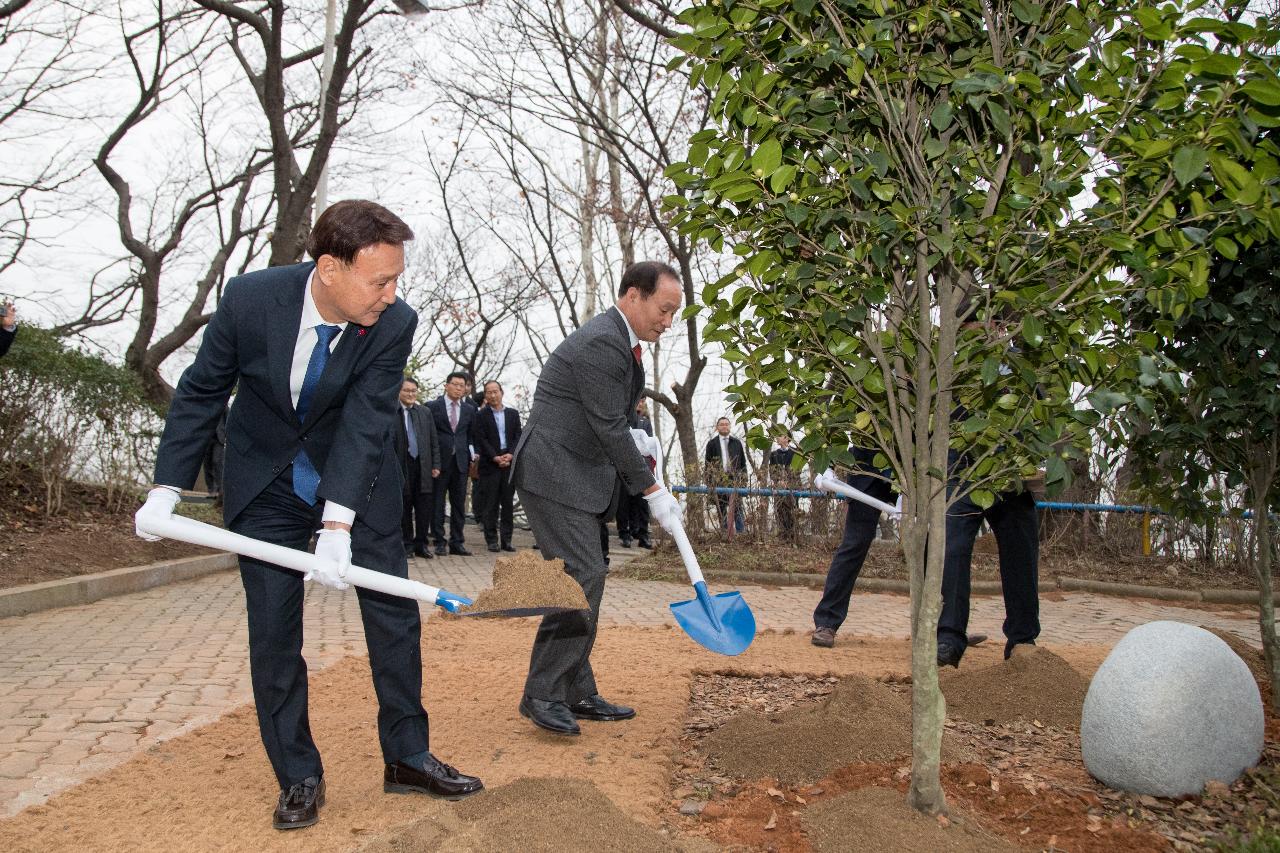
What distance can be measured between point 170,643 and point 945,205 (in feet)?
17.6

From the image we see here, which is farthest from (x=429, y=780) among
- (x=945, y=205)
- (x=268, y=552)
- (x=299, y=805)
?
(x=945, y=205)

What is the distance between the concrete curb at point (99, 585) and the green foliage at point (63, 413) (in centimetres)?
155

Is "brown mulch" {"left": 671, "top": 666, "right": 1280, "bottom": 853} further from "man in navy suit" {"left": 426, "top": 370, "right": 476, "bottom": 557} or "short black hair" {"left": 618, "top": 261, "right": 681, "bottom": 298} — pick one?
"man in navy suit" {"left": 426, "top": 370, "right": 476, "bottom": 557}

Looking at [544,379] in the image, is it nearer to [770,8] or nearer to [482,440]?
[770,8]

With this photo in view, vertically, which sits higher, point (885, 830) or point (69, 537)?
point (69, 537)

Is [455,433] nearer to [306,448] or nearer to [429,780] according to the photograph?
[306,448]

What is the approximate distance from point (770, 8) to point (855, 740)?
2.61 metres

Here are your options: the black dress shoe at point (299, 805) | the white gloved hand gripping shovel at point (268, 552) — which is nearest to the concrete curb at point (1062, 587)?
the black dress shoe at point (299, 805)

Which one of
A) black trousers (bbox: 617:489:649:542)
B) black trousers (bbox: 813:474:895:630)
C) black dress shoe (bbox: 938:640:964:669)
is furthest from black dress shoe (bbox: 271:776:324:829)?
black trousers (bbox: 617:489:649:542)

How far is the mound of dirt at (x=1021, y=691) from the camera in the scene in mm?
4746

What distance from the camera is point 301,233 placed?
1584 cm

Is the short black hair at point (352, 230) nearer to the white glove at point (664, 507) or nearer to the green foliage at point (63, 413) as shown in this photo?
the white glove at point (664, 507)

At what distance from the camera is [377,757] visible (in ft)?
13.4

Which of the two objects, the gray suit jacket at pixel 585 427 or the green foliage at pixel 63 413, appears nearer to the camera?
the gray suit jacket at pixel 585 427
